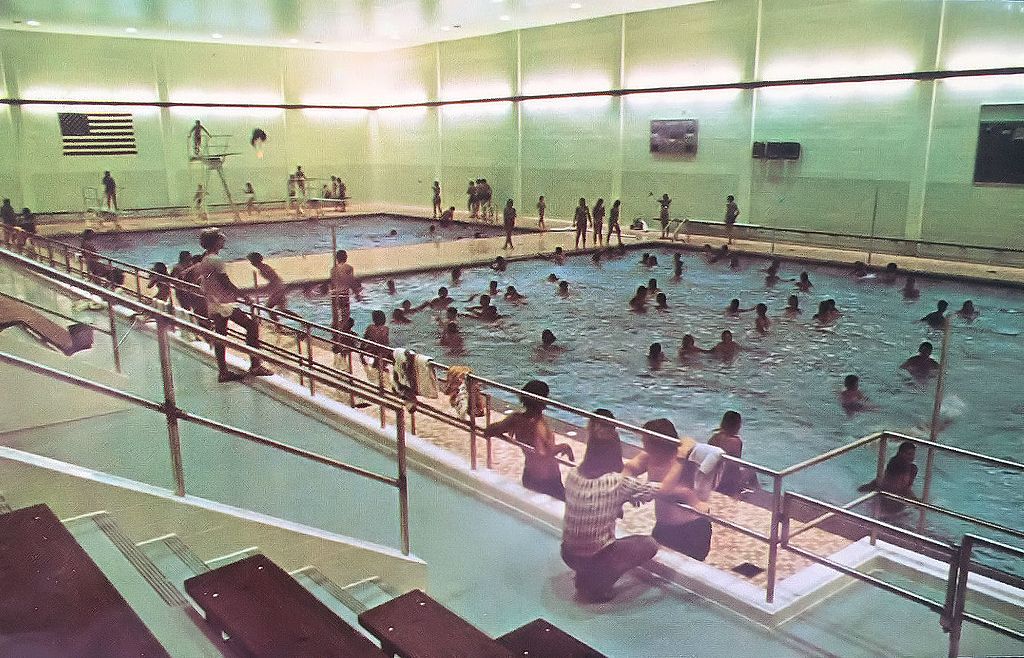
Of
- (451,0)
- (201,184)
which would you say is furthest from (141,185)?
(451,0)

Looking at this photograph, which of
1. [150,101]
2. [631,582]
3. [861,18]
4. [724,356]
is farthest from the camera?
[150,101]

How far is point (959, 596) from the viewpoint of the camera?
3334 mm

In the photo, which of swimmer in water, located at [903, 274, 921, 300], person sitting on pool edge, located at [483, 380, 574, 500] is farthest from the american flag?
person sitting on pool edge, located at [483, 380, 574, 500]

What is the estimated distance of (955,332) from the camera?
510 inches

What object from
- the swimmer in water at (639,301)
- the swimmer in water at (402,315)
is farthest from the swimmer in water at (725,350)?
the swimmer in water at (402,315)

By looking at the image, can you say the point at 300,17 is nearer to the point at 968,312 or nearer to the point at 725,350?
the point at 725,350

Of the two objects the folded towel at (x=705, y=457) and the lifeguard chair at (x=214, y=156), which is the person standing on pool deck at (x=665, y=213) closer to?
the lifeguard chair at (x=214, y=156)

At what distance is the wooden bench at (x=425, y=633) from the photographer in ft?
7.79

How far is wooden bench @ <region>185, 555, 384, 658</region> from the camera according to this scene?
7.39 ft

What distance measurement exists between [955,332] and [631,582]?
1112 cm

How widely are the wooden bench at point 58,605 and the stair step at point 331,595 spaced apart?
875 millimetres

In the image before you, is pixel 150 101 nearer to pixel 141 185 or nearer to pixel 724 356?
pixel 141 185

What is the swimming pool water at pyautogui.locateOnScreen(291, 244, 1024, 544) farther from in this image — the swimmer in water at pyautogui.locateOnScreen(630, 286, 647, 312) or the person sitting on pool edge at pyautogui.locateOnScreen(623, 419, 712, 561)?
the person sitting on pool edge at pyautogui.locateOnScreen(623, 419, 712, 561)

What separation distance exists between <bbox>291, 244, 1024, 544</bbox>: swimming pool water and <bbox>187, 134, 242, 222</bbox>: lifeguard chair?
15.9m
